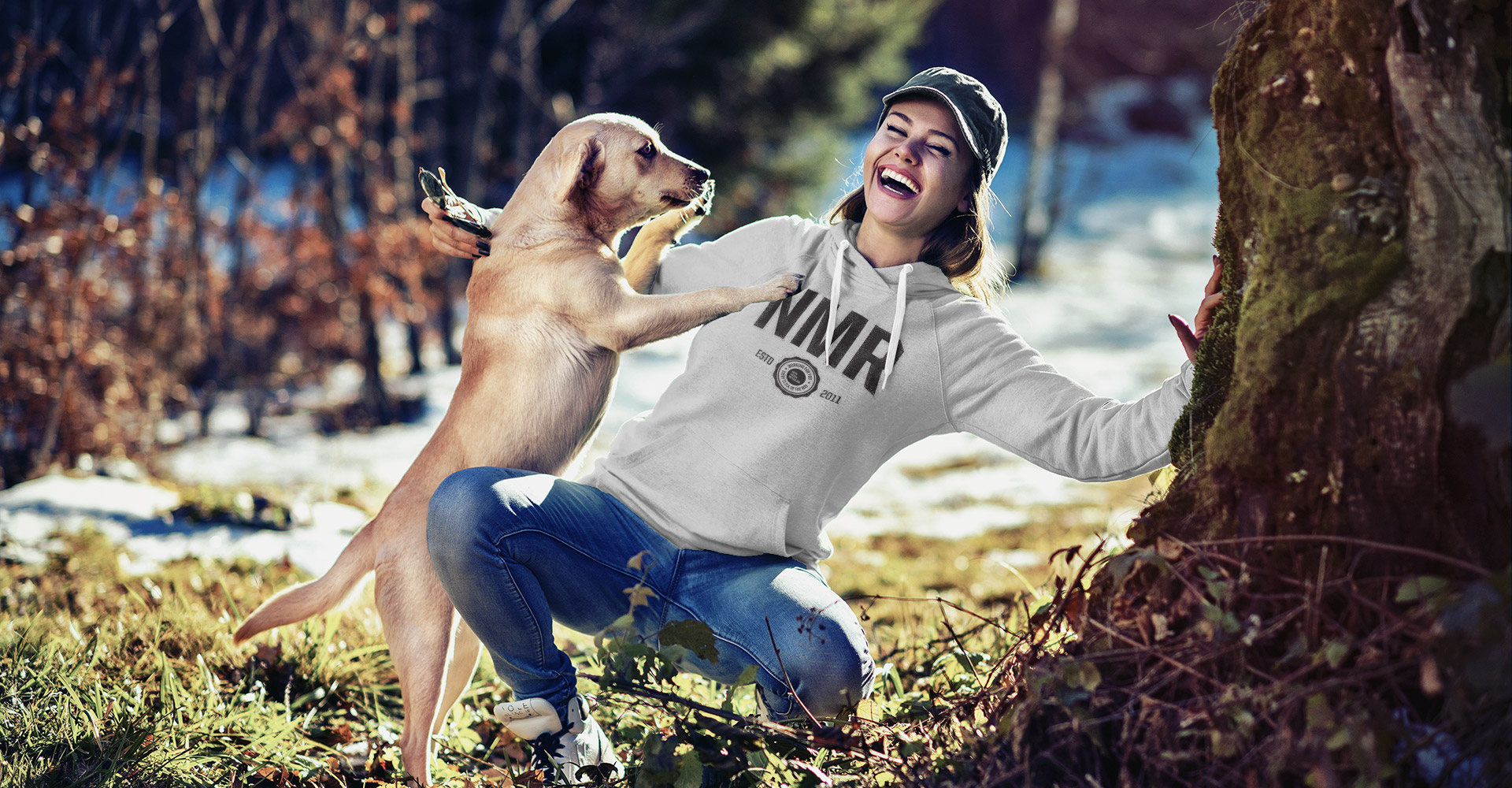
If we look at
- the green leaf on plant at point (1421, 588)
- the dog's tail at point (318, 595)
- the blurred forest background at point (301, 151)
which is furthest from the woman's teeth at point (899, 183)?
the dog's tail at point (318, 595)

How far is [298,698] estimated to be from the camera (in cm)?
270

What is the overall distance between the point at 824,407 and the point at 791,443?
0.12m

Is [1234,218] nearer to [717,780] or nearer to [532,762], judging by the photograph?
[717,780]

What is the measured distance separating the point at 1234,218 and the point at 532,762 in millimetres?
1823

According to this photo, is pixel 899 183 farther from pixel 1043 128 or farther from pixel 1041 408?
pixel 1043 128

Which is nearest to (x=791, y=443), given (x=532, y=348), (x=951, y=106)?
(x=532, y=348)

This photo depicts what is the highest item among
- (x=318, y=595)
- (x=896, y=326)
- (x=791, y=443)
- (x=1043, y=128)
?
(x=1043, y=128)

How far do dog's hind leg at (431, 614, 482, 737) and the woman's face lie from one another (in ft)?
4.73

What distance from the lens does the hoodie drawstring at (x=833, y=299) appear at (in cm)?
238

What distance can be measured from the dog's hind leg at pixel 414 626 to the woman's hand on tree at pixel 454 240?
73 cm

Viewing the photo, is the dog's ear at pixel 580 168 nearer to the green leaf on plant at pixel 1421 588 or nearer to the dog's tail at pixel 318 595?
the dog's tail at pixel 318 595

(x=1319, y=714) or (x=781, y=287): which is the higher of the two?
(x=781, y=287)

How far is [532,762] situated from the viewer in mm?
2146

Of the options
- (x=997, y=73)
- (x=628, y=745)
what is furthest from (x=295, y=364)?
(x=997, y=73)
